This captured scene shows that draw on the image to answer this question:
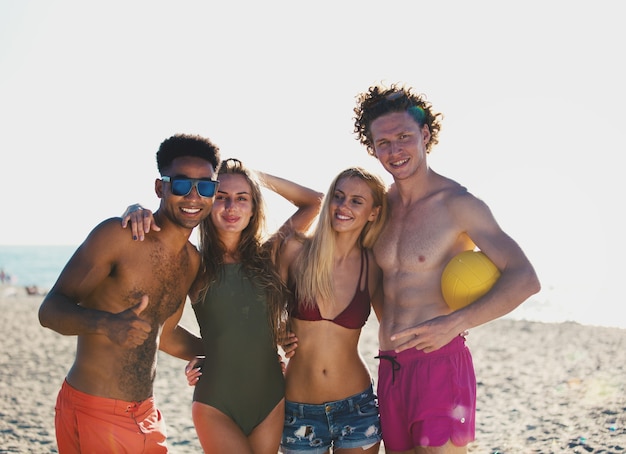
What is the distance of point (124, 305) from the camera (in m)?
3.39

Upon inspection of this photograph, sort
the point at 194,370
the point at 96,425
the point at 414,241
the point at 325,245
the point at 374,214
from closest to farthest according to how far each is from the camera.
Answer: the point at 96,425
the point at 194,370
the point at 414,241
the point at 325,245
the point at 374,214

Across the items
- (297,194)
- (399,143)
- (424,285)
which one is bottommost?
(424,285)

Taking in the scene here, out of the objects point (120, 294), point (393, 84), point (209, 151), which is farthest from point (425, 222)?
point (120, 294)

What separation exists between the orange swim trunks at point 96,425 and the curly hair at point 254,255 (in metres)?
0.94

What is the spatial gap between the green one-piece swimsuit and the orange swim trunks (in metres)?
0.57

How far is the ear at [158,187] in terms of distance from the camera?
12.3ft

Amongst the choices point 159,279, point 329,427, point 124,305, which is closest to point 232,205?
point 159,279

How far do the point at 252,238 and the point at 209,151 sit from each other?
0.80 m

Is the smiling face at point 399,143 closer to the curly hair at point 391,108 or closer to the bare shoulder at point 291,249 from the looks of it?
the curly hair at point 391,108

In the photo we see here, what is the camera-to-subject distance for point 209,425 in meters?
3.76

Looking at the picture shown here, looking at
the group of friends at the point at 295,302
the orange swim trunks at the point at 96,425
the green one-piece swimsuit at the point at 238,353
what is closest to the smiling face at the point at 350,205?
the group of friends at the point at 295,302

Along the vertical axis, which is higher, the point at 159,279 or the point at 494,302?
Result: the point at 159,279

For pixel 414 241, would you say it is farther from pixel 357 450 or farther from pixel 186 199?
pixel 186 199

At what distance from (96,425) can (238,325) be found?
3.55 ft
